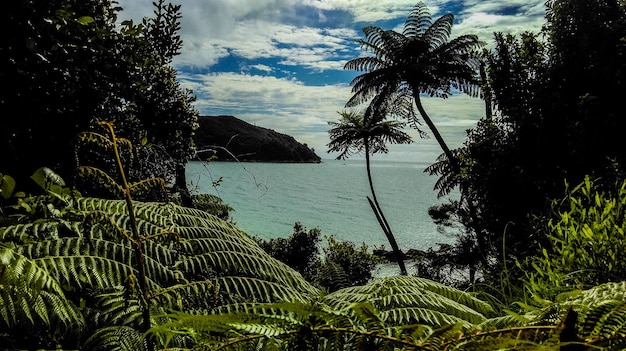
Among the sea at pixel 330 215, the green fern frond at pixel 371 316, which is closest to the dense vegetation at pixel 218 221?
the green fern frond at pixel 371 316

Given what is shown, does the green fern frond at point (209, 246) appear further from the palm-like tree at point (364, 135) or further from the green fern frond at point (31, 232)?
the palm-like tree at point (364, 135)

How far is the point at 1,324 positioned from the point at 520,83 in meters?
12.7

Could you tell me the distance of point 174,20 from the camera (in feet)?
28.1

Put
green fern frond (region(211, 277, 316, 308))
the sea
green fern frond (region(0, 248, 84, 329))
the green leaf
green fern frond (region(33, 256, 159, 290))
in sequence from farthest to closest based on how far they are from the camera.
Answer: the sea → green fern frond (region(211, 277, 316, 308)) → the green leaf → green fern frond (region(33, 256, 159, 290)) → green fern frond (region(0, 248, 84, 329))

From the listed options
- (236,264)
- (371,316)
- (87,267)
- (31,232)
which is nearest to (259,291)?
(236,264)

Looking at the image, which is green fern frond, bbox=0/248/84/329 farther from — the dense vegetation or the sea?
the sea

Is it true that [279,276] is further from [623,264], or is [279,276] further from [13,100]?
[13,100]

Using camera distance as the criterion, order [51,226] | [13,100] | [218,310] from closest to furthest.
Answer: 1. [218,310]
2. [51,226]
3. [13,100]

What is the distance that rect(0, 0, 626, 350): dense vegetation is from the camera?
2.16 feet

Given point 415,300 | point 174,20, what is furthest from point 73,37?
point 174,20

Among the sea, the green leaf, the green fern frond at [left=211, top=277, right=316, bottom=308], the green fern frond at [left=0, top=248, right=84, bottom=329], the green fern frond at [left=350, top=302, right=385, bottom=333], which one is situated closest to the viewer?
the green fern frond at [left=350, top=302, right=385, bottom=333]

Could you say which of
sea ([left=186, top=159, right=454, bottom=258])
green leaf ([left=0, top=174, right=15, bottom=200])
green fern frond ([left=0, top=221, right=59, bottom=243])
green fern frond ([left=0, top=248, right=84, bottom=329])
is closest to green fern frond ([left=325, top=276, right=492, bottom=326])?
green fern frond ([left=0, top=248, right=84, bottom=329])

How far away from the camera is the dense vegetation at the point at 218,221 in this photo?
66 centimetres

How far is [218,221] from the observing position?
7.39 ft
